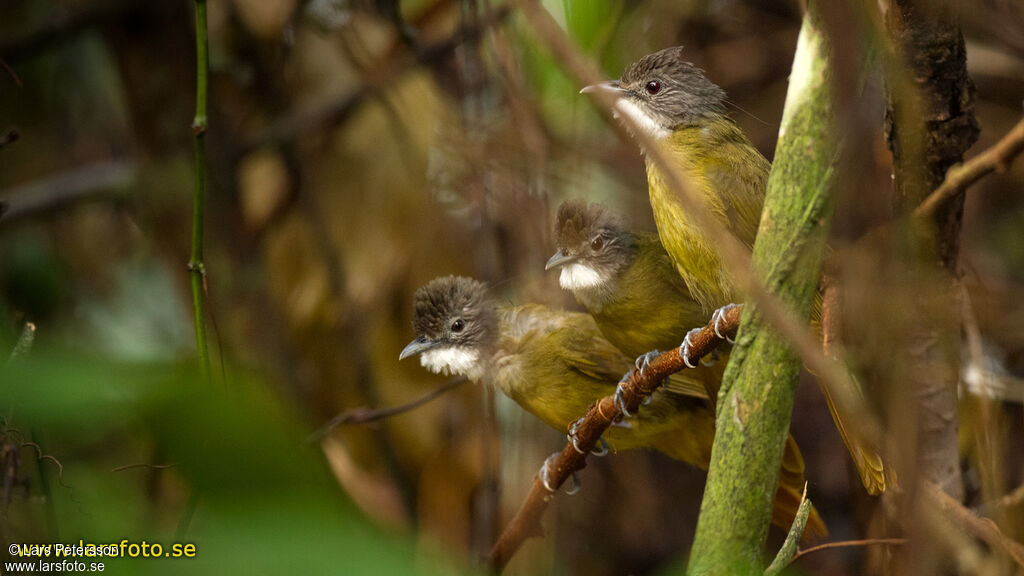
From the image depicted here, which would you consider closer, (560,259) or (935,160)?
(935,160)

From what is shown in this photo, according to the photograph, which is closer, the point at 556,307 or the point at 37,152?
the point at 556,307

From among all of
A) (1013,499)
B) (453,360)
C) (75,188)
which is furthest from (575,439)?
(75,188)

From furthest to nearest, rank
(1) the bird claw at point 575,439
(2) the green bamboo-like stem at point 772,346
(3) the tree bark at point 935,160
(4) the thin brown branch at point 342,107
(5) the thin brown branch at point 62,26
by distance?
(5) the thin brown branch at point 62,26 < (4) the thin brown branch at point 342,107 < (1) the bird claw at point 575,439 < (3) the tree bark at point 935,160 < (2) the green bamboo-like stem at point 772,346

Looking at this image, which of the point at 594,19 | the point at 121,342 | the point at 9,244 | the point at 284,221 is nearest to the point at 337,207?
the point at 284,221

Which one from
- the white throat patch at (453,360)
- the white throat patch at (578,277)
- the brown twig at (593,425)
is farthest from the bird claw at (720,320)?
the white throat patch at (453,360)

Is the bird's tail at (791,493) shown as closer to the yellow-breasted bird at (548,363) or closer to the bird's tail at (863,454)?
the yellow-breasted bird at (548,363)

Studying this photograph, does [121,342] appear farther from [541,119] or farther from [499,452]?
[541,119]

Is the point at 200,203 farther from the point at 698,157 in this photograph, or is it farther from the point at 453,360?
the point at 698,157
